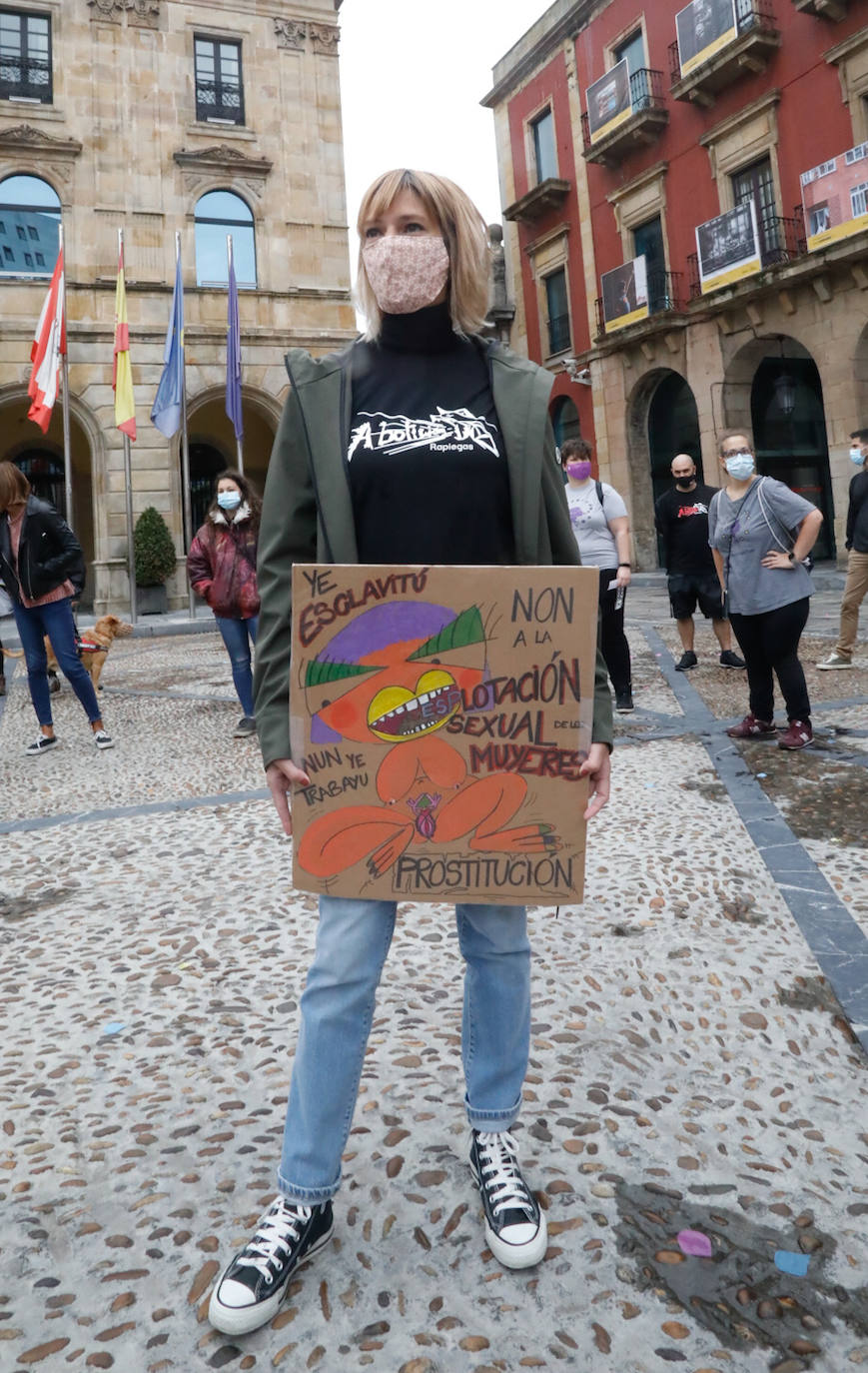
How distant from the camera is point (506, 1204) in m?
1.60

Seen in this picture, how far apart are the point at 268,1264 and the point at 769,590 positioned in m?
4.27

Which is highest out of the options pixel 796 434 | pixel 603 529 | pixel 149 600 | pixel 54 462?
pixel 54 462

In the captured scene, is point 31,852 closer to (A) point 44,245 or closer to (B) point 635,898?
(B) point 635,898

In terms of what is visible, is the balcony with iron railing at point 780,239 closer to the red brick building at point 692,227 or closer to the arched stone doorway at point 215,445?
the red brick building at point 692,227

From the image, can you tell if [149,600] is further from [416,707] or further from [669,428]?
[416,707]

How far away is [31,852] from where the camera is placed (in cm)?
386

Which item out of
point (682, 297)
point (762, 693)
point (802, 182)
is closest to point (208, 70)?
point (682, 297)

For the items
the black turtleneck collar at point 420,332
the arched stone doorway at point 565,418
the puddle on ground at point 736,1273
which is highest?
the arched stone doorway at point 565,418

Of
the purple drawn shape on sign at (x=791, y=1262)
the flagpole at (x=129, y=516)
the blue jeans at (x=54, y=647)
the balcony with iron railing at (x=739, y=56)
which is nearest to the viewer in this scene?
the purple drawn shape on sign at (x=791, y=1262)

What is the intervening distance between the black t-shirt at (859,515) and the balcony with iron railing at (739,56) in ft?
44.1

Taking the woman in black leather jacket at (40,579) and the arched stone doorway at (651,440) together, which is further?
the arched stone doorway at (651,440)

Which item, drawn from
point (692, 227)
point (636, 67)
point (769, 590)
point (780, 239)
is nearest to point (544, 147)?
point (636, 67)

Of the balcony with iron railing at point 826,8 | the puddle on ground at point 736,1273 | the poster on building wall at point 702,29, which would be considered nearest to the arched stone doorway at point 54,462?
the poster on building wall at point 702,29

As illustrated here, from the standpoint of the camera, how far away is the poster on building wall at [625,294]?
19625mm
